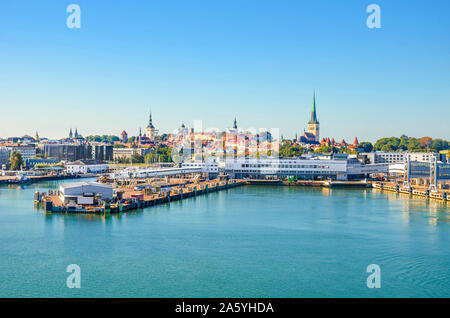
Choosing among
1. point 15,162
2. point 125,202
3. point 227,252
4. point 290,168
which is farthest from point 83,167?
point 227,252

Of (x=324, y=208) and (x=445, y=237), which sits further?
(x=324, y=208)

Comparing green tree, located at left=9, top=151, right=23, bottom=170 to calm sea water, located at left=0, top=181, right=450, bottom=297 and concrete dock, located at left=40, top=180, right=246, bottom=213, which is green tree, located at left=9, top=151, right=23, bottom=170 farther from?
calm sea water, located at left=0, top=181, right=450, bottom=297

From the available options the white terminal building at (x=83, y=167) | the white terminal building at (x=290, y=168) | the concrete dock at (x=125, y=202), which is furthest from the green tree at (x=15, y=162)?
the concrete dock at (x=125, y=202)

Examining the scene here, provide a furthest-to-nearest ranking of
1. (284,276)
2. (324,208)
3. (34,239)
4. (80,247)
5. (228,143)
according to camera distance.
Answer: (228,143) → (324,208) → (34,239) → (80,247) → (284,276)

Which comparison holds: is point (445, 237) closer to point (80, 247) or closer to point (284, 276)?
point (284, 276)

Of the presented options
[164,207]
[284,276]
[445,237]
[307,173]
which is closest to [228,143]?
[307,173]

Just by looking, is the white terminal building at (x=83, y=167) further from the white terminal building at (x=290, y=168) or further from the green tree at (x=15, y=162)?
the white terminal building at (x=290, y=168)
